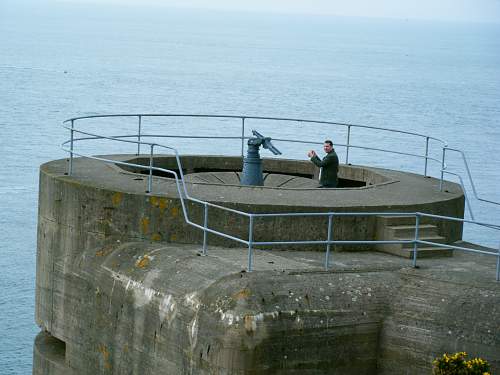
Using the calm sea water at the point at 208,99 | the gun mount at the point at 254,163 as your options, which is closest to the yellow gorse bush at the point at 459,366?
the gun mount at the point at 254,163

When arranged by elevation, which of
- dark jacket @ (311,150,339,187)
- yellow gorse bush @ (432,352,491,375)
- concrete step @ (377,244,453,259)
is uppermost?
dark jacket @ (311,150,339,187)

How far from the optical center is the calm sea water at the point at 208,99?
1622 inches

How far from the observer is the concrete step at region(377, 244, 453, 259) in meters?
17.0

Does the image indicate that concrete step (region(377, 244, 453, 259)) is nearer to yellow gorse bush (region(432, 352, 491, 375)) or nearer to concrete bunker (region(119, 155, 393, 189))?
concrete bunker (region(119, 155, 393, 189))

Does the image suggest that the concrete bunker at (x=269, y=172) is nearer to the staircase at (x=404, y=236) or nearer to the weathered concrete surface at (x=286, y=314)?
the staircase at (x=404, y=236)

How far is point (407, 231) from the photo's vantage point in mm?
17250

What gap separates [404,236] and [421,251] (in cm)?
33

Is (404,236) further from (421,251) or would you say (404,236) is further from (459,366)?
(459,366)

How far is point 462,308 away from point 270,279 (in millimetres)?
2351

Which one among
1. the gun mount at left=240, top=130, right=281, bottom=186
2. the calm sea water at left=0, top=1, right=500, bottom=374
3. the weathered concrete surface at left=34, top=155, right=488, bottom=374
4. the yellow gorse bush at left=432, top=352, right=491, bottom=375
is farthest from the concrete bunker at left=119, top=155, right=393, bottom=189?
the calm sea water at left=0, top=1, right=500, bottom=374

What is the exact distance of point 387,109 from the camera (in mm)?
79000

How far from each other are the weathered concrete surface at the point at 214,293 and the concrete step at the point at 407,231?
355 mm

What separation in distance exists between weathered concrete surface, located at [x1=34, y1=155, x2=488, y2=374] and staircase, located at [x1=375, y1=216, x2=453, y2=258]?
0.85ft

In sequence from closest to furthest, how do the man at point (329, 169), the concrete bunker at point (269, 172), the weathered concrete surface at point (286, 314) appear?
the weathered concrete surface at point (286, 314)
the man at point (329, 169)
the concrete bunker at point (269, 172)
